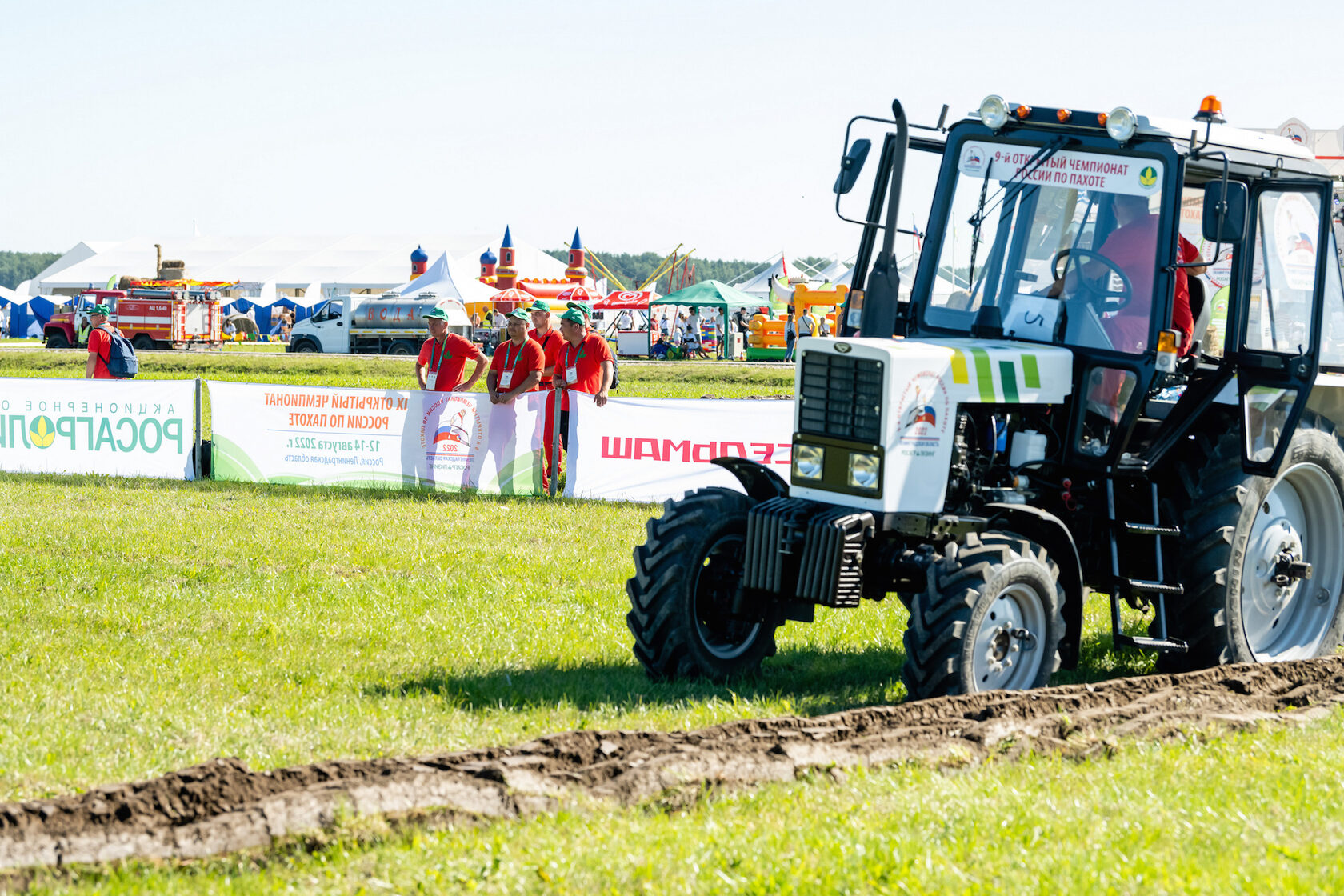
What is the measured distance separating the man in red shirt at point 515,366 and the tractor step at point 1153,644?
807 cm

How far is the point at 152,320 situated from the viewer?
4900 centimetres

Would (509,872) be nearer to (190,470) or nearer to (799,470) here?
(799,470)

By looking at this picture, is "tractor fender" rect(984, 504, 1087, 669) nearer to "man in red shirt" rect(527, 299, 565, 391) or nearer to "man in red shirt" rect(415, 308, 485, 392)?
"man in red shirt" rect(527, 299, 565, 391)

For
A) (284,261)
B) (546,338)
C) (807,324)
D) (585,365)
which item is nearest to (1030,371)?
(585,365)

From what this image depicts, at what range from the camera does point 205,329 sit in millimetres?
50781

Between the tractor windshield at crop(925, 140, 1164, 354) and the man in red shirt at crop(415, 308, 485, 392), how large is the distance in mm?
8340

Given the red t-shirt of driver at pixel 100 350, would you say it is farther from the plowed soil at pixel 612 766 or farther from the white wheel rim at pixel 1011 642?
the white wheel rim at pixel 1011 642

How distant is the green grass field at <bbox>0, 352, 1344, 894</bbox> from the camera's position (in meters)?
4.18

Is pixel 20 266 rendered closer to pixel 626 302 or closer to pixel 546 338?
pixel 626 302

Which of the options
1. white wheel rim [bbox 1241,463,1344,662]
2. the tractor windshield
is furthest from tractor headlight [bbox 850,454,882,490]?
white wheel rim [bbox 1241,463,1344,662]

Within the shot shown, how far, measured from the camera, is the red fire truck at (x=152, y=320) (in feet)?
157


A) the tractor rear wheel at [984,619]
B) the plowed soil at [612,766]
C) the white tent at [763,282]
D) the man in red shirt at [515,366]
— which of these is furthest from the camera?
the white tent at [763,282]

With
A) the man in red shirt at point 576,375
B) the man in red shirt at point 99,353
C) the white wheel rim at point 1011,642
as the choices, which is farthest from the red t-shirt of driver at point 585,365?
the white wheel rim at point 1011,642

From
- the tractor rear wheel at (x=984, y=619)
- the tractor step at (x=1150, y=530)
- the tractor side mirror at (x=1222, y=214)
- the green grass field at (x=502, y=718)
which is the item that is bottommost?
the green grass field at (x=502, y=718)
